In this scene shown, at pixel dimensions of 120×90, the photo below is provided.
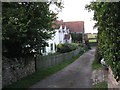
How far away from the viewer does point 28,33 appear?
18938mm

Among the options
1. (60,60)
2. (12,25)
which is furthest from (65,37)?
(12,25)

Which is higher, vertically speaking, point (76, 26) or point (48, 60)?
point (76, 26)

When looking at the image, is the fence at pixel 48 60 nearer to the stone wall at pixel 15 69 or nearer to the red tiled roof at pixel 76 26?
the stone wall at pixel 15 69

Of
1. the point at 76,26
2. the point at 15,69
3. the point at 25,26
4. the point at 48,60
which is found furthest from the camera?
the point at 76,26

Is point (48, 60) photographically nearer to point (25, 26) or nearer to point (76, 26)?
point (25, 26)

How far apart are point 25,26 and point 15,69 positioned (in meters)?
3.87

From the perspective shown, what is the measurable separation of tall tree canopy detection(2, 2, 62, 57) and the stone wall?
2.19 ft

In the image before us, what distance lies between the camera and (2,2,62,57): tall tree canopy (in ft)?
52.9

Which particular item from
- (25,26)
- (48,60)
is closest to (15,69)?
(25,26)

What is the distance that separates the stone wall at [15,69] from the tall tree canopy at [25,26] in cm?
67

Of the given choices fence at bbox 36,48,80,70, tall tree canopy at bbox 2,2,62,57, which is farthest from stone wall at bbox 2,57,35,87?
fence at bbox 36,48,80,70

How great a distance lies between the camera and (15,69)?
775 inches

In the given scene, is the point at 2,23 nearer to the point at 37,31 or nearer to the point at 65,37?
the point at 37,31

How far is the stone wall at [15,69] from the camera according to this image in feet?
57.5
